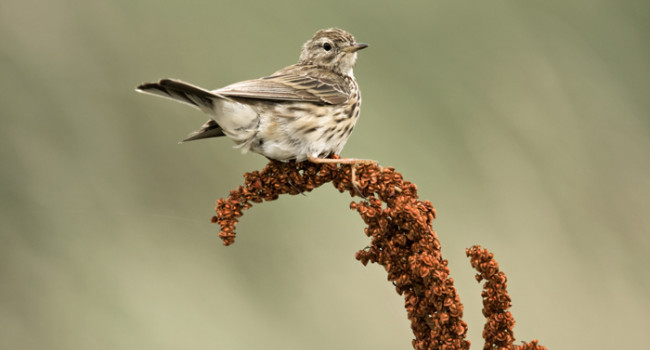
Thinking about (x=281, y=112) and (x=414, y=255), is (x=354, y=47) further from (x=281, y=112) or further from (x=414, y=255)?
(x=414, y=255)

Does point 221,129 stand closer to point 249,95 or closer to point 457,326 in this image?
point 249,95

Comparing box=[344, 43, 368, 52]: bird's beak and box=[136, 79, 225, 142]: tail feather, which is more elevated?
box=[344, 43, 368, 52]: bird's beak

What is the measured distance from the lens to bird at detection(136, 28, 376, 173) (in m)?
2.17

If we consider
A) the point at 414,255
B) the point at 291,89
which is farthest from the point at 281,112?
the point at 414,255

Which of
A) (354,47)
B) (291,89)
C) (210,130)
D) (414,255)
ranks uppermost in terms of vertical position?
(354,47)

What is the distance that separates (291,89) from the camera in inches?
95.3

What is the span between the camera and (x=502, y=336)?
1.92 metres

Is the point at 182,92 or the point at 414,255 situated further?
the point at 182,92

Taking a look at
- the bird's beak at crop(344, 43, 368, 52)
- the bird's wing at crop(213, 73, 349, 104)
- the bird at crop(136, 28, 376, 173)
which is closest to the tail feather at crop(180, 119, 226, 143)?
the bird at crop(136, 28, 376, 173)

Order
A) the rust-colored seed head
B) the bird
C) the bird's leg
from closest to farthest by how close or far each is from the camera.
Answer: the rust-colored seed head < the bird's leg < the bird

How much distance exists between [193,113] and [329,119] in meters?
1.60

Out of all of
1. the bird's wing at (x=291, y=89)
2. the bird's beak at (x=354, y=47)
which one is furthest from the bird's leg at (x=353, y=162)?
the bird's beak at (x=354, y=47)

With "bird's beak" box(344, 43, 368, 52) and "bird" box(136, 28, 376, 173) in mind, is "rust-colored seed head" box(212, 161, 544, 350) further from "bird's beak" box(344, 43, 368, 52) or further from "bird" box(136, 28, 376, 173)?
"bird's beak" box(344, 43, 368, 52)

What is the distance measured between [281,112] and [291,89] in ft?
0.37
